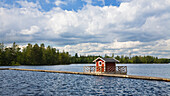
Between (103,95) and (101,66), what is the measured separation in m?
24.1

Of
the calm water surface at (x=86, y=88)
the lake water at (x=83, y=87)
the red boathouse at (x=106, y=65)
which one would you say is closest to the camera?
the calm water surface at (x=86, y=88)

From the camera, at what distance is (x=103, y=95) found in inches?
763

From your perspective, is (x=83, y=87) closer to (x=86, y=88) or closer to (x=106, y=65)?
(x=86, y=88)

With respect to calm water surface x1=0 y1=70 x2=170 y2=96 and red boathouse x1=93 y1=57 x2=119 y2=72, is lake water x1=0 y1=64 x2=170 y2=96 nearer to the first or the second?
calm water surface x1=0 y1=70 x2=170 y2=96

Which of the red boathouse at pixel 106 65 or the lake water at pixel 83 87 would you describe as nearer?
the lake water at pixel 83 87

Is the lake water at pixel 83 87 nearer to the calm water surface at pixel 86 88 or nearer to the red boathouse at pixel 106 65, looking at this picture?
the calm water surface at pixel 86 88

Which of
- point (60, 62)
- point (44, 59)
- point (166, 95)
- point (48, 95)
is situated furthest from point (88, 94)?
point (60, 62)

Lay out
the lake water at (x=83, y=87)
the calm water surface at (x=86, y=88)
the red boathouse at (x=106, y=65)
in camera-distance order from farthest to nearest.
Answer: the red boathouse at (x=106, y=65) → the lake water at (x=83, y=87) → the calm water surface at (x=86, y=88)

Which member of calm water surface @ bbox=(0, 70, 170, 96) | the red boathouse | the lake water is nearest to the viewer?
calm water surface @ bbox=(0, 70, 170, 96)

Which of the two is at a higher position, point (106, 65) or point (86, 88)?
point (106, 65)

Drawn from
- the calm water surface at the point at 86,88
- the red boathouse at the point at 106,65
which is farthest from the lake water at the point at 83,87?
the red boathouse at the point at 106,65

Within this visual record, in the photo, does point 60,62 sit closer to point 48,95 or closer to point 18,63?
point 18,63

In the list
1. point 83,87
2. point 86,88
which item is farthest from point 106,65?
point 86,88

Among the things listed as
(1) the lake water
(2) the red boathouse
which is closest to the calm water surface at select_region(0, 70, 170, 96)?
(1) the lake water
